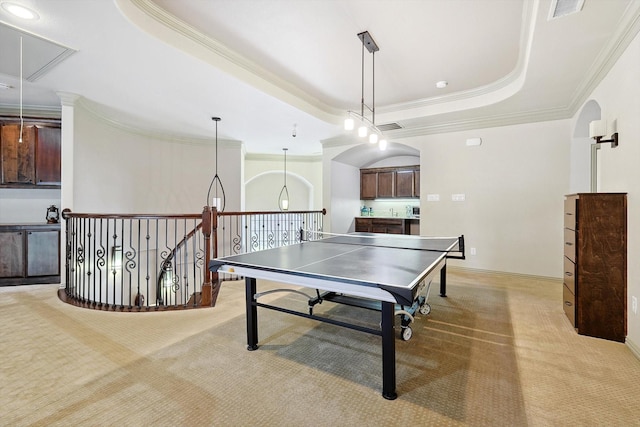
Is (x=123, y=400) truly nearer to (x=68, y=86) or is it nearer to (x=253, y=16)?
(x=253, y=16)

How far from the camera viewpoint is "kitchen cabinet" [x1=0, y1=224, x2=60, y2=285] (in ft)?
13.6

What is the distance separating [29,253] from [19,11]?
336cm

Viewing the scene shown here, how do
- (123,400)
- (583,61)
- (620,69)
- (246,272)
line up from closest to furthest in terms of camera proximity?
(123,400), (246,272), (620,69), (583,61)

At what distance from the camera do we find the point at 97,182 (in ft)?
15.7

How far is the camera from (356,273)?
183cm

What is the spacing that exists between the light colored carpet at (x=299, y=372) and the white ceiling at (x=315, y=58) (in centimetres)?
268

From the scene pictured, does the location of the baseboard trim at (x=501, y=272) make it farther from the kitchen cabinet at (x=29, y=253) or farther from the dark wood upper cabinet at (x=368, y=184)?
the kitchen cabinet at (x=29, y=253)

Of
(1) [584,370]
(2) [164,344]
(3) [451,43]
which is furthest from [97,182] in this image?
(1) [584,370]

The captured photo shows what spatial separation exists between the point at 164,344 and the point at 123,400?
28.4 inches

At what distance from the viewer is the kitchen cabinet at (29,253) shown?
4137 mm

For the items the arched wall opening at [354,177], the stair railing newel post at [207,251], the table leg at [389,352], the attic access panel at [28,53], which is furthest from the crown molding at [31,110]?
the table leg at [389,352]

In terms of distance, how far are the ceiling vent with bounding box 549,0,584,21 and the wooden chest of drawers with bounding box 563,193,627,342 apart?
4.98 ft

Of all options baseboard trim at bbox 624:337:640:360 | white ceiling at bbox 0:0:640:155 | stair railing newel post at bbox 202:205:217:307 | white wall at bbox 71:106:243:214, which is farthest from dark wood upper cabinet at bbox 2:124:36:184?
baseboard trim at bbox 624:337:640:360

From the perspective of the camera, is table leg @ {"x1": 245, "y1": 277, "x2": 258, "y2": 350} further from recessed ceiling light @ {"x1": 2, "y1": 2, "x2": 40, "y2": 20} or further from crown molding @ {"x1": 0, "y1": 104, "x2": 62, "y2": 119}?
crown molding @ {"x1": 0, "y1": 104, "x2": 62, "y2": 119}
